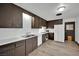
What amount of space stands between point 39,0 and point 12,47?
1.68m

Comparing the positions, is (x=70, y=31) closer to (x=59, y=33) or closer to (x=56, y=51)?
(x=59, y=33)

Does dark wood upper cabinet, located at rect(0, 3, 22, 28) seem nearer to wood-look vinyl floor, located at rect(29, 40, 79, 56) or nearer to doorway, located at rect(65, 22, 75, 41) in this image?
wood-look vinyl floor, located at rect(29, 40, 79, 56)

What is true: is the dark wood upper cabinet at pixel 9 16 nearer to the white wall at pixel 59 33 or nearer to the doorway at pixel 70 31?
the white wall at pixel 59 33

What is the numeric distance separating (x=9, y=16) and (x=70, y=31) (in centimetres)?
645

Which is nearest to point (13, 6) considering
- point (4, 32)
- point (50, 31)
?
point (4, 32)

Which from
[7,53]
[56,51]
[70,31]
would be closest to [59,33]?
[70,31]

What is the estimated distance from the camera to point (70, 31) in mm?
7156

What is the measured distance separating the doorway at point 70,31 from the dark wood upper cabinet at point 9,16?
5834 millimetres

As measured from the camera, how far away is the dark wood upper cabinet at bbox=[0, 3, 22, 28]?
7.30 feet

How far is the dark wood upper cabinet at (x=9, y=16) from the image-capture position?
87.6 inches

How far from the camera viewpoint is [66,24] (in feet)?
24.2

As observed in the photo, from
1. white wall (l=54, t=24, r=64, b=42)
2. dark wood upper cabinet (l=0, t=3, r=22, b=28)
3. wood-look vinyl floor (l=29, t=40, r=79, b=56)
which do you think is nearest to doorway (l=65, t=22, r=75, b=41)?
white wall (l=54, t=24, r=64, b=42)

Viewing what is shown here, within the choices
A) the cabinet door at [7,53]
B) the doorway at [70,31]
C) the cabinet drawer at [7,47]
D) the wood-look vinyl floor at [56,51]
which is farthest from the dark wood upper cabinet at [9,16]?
the doorway at [70,31]

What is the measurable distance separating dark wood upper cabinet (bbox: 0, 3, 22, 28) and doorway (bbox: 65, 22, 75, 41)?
5834 millimetres
